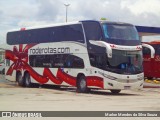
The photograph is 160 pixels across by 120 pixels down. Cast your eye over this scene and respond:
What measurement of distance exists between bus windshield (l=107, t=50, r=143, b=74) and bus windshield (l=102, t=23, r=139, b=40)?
0.86m

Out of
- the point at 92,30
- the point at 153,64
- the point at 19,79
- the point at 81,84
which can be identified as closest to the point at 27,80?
the point at 19,79

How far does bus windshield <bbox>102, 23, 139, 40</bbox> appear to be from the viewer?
77.2 feet

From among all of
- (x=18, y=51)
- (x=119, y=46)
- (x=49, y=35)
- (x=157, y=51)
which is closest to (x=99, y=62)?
(x=119, y=46)

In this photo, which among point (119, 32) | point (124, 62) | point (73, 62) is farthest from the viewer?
point (73, 62)

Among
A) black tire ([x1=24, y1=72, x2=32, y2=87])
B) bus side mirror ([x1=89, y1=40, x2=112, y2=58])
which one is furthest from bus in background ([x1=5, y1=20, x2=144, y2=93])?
black tire ([x1=24, y1=72, x2=32, y2=87])

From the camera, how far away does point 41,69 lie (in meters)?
28.5

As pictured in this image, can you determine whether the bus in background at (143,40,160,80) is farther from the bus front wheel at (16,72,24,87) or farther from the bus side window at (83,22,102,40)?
the bus side window at (83,22,102,40)

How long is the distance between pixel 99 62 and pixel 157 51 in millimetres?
16998

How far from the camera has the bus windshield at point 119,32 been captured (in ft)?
77.2

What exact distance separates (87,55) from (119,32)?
84.0 inches

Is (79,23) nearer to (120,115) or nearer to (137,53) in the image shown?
(137,53)

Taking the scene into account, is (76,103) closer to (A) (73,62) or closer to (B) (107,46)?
(B) (107,46)

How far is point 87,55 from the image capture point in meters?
24.2

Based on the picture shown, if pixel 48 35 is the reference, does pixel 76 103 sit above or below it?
below
